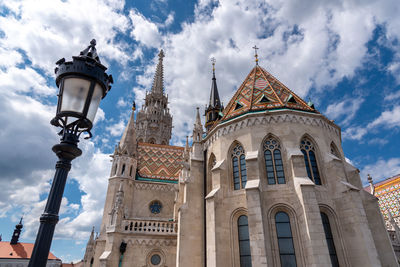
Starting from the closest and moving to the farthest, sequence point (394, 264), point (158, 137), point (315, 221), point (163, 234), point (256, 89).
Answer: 1. point (315, 221)
2. point (394, 264)
3. point (163, 234)
4. point (256, 89)
5. point (158, 137)

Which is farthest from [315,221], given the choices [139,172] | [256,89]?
[139,172]

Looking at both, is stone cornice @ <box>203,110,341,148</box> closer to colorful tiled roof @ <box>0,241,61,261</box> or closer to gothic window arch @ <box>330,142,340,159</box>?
gothic window arch @ <box>330,142,340,159</box>

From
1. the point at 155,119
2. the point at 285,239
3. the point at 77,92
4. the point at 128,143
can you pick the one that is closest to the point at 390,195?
the point at 285,239

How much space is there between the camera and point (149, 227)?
18.2 metres

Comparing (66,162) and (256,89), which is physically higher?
(256,89)

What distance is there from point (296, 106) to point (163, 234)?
13.5 meters

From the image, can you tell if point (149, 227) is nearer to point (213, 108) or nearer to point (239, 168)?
point (239, 168)

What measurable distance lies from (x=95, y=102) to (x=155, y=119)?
132ft

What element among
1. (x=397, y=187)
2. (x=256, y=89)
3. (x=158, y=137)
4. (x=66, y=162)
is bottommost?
(x=66, y=162)

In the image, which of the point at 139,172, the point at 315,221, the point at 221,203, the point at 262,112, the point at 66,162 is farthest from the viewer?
the point at 139,172

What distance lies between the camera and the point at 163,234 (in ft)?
58.6

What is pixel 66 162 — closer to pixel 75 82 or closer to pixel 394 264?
pixel 75 82

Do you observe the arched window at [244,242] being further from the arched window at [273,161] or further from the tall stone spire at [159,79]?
the tall stone spire at [159,79]

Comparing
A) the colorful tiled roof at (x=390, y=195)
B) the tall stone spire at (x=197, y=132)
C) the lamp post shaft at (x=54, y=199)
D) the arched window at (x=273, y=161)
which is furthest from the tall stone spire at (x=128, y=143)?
the colorful tiled roof at (x=390, y=195)
